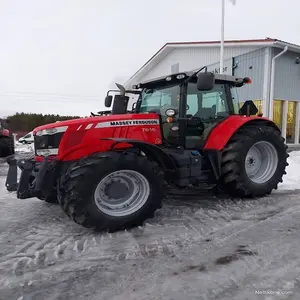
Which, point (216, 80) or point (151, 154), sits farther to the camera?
point (216, 80)

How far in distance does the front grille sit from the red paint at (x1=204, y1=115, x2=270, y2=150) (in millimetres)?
2154

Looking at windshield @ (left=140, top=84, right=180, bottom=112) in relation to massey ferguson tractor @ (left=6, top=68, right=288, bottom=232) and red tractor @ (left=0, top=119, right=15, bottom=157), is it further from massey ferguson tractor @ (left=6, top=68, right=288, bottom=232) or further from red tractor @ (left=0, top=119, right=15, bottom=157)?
red tractor @ (left=0, top=119, right=15, bottom=157)

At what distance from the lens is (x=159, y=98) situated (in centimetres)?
480

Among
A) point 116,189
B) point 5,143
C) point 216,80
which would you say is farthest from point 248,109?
point 5,143

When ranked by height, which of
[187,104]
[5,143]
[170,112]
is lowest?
[5,143]

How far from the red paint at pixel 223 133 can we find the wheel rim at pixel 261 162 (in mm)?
617

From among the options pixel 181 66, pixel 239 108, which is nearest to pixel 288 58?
pixel 181 66

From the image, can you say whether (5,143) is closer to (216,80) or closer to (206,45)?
(206,45)

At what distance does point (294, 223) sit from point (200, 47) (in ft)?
40.8

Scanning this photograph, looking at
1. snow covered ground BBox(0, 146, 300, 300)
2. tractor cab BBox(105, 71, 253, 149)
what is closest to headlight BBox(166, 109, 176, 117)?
tractor cab BBox(105, 71, 253, 149)

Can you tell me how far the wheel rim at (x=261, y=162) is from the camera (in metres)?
5.19

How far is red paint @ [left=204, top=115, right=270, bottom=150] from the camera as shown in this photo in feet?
15.2

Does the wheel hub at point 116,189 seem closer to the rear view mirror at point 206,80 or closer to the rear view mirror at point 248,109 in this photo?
the rear view mirror at point 206,80

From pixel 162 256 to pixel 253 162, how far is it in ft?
9.66
